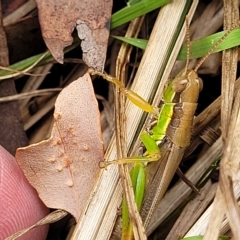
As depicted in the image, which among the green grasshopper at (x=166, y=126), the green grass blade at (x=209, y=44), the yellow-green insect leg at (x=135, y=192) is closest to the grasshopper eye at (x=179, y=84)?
the green grasshopper at (x=166, y=126)

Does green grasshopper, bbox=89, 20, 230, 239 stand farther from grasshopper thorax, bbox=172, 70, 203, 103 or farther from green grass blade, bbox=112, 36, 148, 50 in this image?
green grass blade, bbox=112, 36, 148, 50

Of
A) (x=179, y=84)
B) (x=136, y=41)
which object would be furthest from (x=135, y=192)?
(x=136, y=41)

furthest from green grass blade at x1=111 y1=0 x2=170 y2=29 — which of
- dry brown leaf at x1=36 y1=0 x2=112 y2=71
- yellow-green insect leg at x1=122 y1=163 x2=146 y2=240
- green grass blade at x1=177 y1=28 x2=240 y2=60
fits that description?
yellow-green insect leg at x1=122 y1=163 x2=146 y2=240

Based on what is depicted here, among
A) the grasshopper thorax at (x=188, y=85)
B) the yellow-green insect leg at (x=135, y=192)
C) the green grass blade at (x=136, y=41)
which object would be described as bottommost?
the yellow-green insect leg at (x=135, y=192)

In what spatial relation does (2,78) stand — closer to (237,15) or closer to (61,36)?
(61,36)

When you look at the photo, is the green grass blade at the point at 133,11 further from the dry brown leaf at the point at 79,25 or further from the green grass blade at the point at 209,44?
the green grass blade at the point at 209,44

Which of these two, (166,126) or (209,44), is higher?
(209,44)

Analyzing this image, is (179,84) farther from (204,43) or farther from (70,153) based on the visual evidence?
(70,153)
